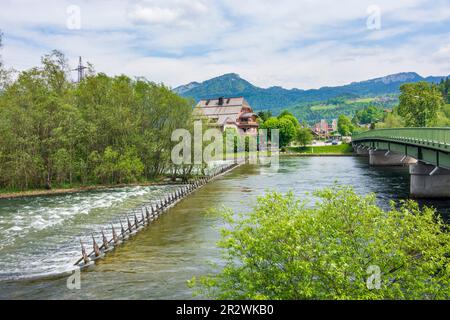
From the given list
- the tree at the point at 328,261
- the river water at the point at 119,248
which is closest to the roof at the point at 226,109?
the river water at the point at 119,248

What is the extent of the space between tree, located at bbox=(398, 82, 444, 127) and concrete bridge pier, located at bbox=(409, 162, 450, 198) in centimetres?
7915

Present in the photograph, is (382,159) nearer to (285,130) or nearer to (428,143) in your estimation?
(428,143)

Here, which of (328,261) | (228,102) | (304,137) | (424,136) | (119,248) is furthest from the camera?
(228,102)

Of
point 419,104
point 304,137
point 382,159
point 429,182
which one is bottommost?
point 429,182

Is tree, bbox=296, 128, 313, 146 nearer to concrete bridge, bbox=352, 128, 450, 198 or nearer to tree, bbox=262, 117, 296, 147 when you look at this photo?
tree, bbox=262, 117, 296, 147

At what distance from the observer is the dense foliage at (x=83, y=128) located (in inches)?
2594

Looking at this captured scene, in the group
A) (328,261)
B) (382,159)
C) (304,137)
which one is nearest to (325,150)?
(304,137)

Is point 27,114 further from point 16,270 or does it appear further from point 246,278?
point 246,278

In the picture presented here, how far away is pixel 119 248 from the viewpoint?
33.0 m

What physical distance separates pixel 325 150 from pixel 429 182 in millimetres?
112880

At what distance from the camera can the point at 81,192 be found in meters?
67.1

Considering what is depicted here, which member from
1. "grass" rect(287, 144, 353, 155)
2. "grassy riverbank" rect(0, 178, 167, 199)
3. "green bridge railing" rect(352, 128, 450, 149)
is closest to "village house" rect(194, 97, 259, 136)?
"grass" rect(287, 144, 353, 155)

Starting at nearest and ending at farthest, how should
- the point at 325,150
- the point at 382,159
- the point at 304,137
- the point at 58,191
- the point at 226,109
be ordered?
the point at 58,191 → the point at 382,159 → the point at 325,150 → the point at 304,137 → the point at 226,109

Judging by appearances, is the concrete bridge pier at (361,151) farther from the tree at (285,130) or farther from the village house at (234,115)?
the village house at (234,115)
